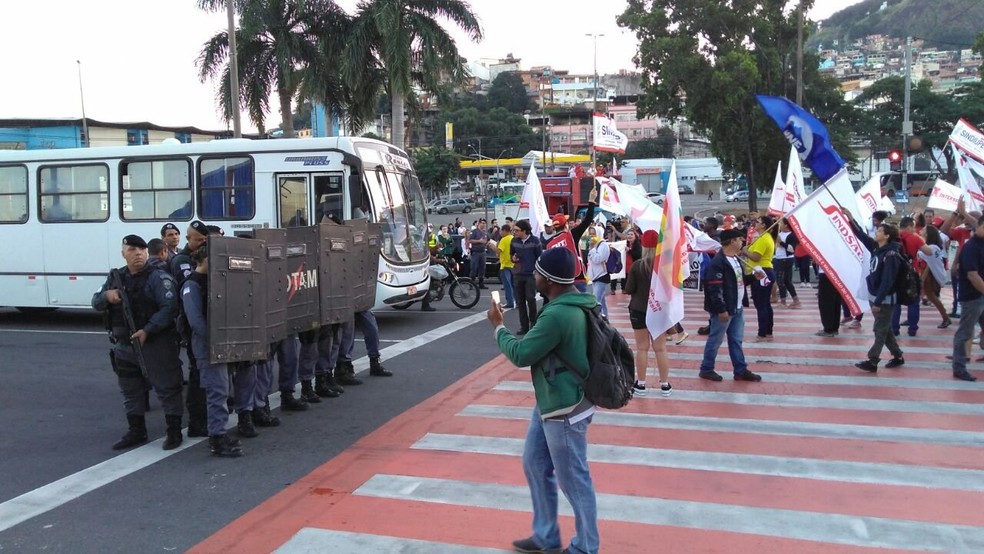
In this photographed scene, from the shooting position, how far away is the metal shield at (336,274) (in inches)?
326

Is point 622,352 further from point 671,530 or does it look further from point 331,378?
point 331,378

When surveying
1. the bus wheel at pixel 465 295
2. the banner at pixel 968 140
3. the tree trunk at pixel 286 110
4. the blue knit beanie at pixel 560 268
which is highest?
the tree trunk at pixel 286 110

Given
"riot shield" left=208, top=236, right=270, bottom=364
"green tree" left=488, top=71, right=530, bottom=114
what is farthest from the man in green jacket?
"green tree" left=488, top=71, right=530, bottom=114

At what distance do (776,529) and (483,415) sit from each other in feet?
11.4

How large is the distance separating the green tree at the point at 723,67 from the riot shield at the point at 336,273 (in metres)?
27.8

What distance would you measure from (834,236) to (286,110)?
2143cm

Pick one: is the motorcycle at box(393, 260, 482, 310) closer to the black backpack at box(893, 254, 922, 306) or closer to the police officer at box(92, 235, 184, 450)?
the black backpack at box(893, 254, 922, 306)

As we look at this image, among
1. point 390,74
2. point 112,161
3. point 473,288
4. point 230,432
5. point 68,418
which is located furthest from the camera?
point 390,74

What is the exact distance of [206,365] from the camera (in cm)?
669

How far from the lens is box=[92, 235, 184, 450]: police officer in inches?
269

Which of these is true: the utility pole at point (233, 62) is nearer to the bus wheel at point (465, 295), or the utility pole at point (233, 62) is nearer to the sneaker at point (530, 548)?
the bus wheel at point (465, 295)

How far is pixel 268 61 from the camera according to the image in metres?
26.0

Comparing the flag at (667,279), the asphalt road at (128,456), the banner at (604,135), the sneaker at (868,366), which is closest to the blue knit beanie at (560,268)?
the asphalt road at (128,456)

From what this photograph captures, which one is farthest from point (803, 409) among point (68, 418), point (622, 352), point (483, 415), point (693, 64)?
point (693, 64)
